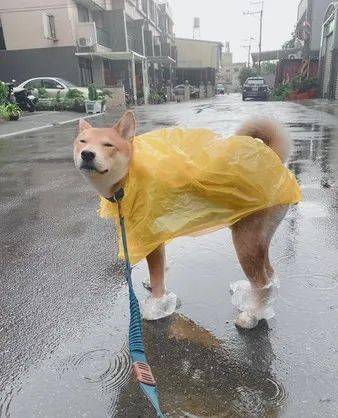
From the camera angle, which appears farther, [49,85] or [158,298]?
[49,85]

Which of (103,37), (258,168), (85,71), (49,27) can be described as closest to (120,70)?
(103,37)

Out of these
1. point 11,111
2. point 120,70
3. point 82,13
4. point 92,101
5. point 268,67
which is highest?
point 82,13

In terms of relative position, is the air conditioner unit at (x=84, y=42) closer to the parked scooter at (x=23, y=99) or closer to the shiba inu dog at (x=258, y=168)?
the parked scooter at (x=23, y=99)

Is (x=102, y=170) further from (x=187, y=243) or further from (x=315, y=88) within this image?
(x=315, y=88)

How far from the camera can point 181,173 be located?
2.44 meters

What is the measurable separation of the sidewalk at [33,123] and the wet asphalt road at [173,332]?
9670mm

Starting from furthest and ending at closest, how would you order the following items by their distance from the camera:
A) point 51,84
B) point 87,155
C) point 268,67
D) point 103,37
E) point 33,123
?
point 268,67, point 103,37, point 51,84, point 33,123, point 87,155

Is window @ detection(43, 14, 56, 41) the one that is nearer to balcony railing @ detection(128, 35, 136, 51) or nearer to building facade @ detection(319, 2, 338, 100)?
balcony railing @ detection(128, 35, 136, 51)

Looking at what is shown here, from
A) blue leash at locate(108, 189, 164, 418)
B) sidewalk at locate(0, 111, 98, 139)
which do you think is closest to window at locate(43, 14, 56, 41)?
sidewalk at locate(0, 111, 98, 139)

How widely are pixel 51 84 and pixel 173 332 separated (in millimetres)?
22700

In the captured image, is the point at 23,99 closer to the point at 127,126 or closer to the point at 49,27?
the point at 49,27

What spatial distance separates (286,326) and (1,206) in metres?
4.33

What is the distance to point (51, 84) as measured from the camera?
2295 cm

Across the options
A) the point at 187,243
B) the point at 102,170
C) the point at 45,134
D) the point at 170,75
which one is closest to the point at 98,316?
the point at 102,170
